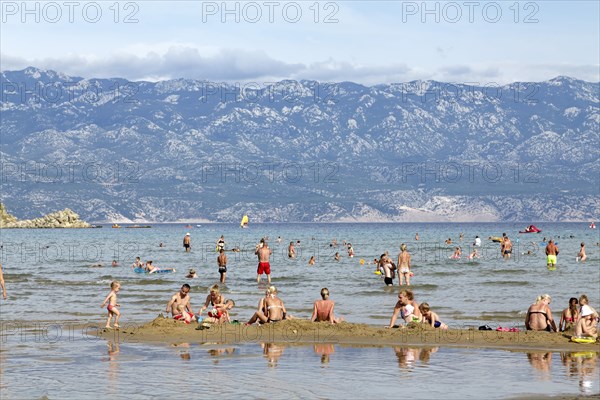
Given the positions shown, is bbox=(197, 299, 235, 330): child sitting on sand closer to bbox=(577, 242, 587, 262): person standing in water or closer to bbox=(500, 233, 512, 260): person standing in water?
bbox=(577, 242, 587, 262): person standing in water

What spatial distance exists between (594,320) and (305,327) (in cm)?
759

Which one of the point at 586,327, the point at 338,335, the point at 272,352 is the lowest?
the point at 272,352

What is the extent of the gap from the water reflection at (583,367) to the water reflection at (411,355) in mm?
3021

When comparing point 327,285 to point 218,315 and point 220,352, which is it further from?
point 220,352

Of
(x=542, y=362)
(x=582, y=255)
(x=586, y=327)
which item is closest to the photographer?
(x=542, y=362)

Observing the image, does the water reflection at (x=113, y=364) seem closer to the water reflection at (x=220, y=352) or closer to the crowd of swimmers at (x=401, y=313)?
the water reflection at (x=220, y=352)

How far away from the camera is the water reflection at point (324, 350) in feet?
70.2

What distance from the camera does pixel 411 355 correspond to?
21906 millimetres

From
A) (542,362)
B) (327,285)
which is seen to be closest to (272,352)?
(542,362)

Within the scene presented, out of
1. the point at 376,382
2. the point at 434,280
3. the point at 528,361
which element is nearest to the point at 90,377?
the point at 376,382

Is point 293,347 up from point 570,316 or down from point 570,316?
down

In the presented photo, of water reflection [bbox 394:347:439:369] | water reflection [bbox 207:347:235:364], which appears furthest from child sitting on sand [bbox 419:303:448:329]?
water reflection [bbox 207:347:235:364]

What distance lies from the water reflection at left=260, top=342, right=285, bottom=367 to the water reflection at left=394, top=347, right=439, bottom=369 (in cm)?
276

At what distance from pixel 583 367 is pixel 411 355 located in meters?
3.95
